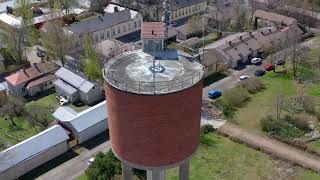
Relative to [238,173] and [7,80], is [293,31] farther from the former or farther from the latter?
[7,80]

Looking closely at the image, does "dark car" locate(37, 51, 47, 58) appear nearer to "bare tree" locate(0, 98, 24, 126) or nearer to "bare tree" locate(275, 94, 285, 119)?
"bare tree" locate(0, 98, 24, 126)

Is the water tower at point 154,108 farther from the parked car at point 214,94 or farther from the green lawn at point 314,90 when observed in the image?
the green lawn at point 314,90

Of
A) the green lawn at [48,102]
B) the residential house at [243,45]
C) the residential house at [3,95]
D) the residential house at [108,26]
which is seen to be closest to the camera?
the residential house at [3,95]

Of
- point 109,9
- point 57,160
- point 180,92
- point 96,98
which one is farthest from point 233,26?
point 180,92

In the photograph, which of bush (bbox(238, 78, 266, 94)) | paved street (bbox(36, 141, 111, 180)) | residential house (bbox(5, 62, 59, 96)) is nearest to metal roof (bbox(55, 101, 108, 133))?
paved street (bbox(36, 141, 111, 180))

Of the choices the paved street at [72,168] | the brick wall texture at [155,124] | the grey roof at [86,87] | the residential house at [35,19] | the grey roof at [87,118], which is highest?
the brick wall texture at [155,124]

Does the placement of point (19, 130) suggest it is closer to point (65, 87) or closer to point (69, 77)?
point (65, 87)

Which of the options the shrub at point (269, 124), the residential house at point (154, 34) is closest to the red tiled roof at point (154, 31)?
the residential house at point (154, 34)
